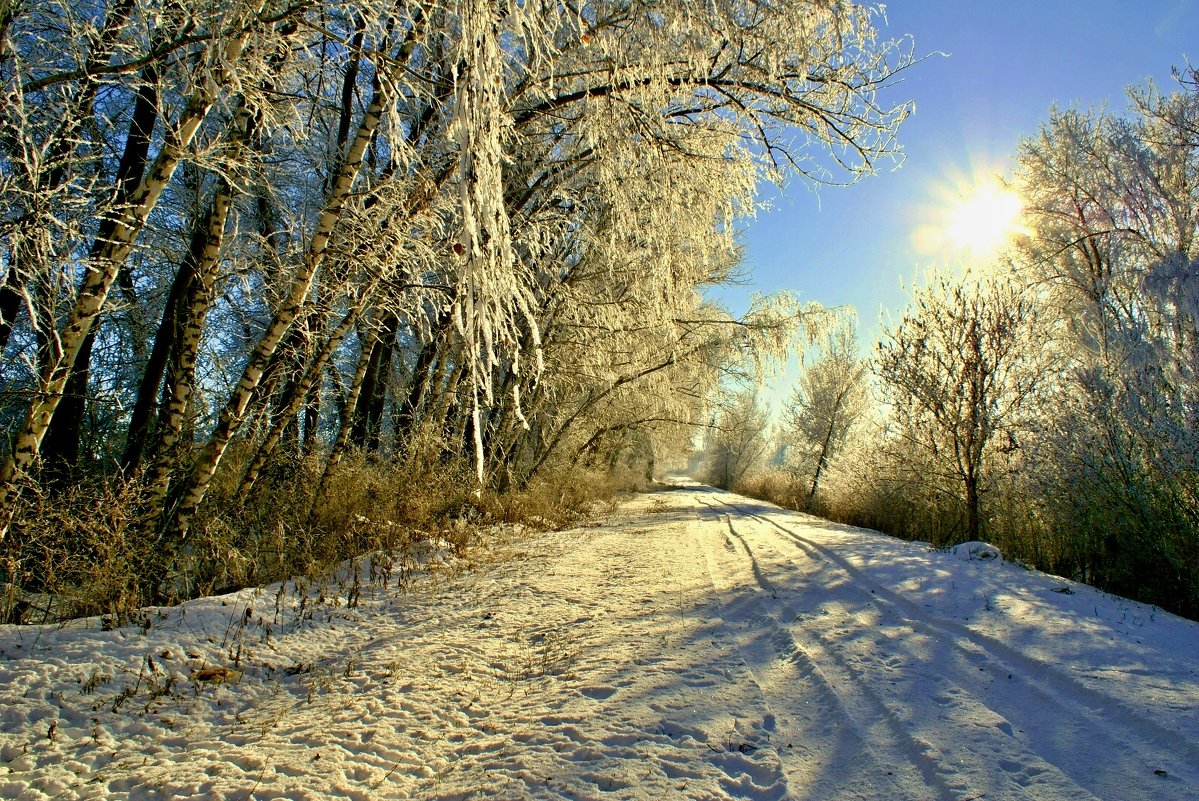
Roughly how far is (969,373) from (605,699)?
8921mm

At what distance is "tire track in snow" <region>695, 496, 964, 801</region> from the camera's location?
2.04 m

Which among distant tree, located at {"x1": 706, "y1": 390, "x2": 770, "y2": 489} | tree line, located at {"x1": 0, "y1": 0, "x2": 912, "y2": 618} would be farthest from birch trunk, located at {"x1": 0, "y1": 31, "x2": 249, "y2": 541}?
distant tree, located at {"x1": 706, "y1": 390, "x2": 770, "y2": 489}

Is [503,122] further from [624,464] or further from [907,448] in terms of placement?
[624,464]

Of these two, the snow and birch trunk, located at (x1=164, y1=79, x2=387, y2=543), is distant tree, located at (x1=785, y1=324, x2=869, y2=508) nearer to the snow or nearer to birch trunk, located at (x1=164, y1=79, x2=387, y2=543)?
the snow

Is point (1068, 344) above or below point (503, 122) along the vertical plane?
above

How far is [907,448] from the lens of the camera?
10.9 metres

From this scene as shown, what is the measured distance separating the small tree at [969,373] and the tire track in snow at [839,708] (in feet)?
22.3

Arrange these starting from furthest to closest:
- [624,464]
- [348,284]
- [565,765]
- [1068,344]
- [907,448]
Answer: [624,464] → [1068,344] → [907,448] → [348,284] → [565,765]

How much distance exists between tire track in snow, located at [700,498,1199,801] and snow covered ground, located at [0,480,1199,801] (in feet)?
0.04

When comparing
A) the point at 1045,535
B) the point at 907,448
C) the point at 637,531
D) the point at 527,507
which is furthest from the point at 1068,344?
the point at 527,507

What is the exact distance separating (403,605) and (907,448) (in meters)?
10.2

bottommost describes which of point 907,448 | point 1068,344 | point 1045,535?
point 1045,535

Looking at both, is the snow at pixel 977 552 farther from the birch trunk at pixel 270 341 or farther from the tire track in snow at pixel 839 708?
the birch trunk at pixel 270 341

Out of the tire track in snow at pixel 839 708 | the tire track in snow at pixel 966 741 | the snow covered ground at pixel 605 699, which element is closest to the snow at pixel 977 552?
the snow covered ground at pixel 605 699
